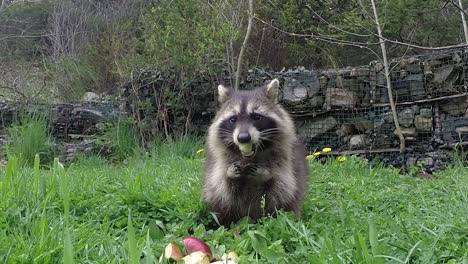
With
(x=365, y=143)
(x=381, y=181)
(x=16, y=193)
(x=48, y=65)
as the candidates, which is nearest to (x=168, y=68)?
(x=365, y=143)

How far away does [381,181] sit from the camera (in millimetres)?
5531

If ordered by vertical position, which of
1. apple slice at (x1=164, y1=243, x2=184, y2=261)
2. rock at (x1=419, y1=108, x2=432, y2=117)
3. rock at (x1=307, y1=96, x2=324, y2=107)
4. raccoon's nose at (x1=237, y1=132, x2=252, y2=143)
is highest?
raccoon's nose at (x1=237, y1=132, x2=252, y2=143)

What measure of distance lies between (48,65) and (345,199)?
16686mm

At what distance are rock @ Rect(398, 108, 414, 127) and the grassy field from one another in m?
4.16

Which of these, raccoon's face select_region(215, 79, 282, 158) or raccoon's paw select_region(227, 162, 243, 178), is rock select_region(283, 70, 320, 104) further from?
raccoon's paw select_region(227, 162, 243, 178)

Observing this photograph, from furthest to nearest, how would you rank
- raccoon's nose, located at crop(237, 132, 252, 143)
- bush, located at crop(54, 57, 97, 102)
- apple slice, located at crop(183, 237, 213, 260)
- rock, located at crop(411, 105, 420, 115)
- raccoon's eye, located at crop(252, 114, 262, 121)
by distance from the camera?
bush, located at crop(54, 57, 97, 102)
rock, located at crop(411, 105, 420, 115)
raccoon's eye, located at crop(252, 114, 262, 121)
raccoon's nose, located at crop(237, 132, 252, 143)
apple slice, located at crop(183, 237, 213, 260)

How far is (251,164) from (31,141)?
6.14m

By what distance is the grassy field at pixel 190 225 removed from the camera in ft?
6.77

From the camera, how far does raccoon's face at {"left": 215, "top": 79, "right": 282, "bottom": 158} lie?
3303 millimetres

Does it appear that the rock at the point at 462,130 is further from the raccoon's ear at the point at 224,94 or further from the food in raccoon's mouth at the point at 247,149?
the food in raccoon's mouth at the point at 247,149

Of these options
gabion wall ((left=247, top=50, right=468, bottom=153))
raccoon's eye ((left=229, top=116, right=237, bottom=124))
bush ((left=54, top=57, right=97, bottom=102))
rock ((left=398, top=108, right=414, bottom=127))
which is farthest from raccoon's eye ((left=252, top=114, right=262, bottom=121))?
bush ((left=54, top=57, right=97, bottom=102))

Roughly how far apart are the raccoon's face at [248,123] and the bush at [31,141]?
5.51 meters

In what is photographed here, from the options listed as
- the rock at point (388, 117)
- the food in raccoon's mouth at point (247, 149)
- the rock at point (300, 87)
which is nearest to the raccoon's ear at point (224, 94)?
the food in raccoon's mouth at point (247, 149)

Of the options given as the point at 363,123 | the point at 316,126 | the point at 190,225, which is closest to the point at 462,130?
the point at 363,123
